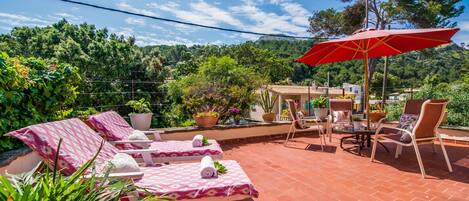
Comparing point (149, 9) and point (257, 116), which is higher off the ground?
point (149, 9)

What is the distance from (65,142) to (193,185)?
42.8 inches

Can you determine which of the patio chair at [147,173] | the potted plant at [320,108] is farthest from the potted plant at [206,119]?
the patio chair at [147,173]

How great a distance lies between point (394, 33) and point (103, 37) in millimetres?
17803

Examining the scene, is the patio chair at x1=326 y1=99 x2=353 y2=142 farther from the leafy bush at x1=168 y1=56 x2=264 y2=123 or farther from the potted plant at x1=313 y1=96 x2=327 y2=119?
the leafy bush at x1=168 y1=56 x2=264 y2=123

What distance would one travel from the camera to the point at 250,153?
15.8ft

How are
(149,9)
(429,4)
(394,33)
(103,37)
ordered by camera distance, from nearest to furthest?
1. (394,33)
2. (149,9)
3. (429,4)
4. (103,37)

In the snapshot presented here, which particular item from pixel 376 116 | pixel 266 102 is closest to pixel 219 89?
pixel 266 102

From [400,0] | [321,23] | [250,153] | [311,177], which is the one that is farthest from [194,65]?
[311,177]

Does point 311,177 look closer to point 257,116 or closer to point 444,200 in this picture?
point 444,200

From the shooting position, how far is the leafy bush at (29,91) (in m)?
2.29

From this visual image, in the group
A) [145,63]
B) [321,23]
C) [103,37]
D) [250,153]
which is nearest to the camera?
[250,153]

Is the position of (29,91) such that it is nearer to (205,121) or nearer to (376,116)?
(205,121)

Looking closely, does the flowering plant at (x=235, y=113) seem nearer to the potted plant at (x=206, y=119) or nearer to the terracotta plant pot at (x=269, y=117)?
the potted plant at (x=206, y=119)

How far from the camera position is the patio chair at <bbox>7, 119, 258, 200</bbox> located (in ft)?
6.32
